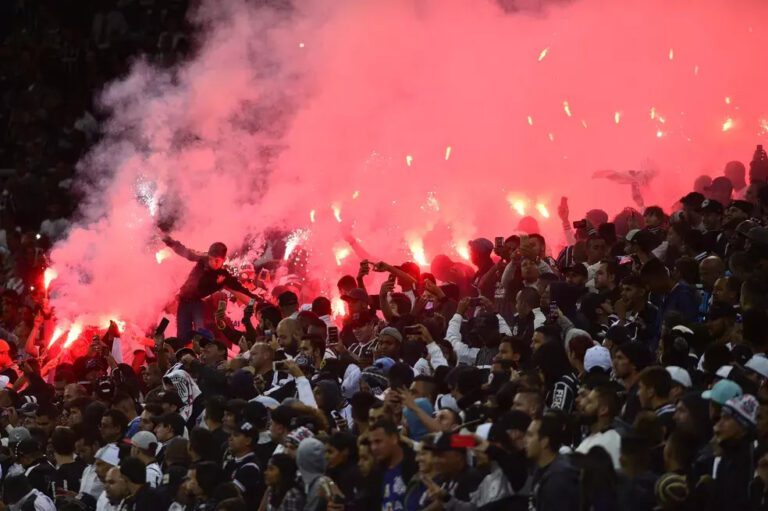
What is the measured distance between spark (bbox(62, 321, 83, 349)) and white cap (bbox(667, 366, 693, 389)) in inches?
328

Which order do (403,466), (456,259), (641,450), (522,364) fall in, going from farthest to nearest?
(456,259) → (522,364) → (403,466) → (641,450)

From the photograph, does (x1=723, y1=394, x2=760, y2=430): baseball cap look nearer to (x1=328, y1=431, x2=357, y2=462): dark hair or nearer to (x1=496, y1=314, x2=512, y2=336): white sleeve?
(x1=328, y1=431, x2=357, y2=462): dark hair

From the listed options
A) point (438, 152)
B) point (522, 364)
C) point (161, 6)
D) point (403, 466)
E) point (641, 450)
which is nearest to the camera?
point (641, 450)

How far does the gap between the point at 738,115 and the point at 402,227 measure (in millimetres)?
4140

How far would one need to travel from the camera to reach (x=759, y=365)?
23.1ft

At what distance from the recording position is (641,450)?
20.0 ft

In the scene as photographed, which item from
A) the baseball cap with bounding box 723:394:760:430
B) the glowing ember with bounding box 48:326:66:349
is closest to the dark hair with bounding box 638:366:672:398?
the baseball cap with bounding box 723:394:760:430

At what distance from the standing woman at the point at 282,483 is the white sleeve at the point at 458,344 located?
2.47 m

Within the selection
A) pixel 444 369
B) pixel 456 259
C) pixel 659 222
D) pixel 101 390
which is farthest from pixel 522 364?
pixel 456 259

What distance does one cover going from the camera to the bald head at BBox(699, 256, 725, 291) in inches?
362

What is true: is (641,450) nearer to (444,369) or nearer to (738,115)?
(444,369)

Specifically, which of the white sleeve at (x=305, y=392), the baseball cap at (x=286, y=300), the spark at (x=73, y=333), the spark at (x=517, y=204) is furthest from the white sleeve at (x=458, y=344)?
the spark at (x=73, y=333)

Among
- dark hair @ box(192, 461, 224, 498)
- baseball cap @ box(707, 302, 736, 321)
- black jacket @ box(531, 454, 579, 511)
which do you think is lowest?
black jacket @ box(531, 454, 579, 511)

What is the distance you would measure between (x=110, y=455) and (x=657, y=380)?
3738 mm
